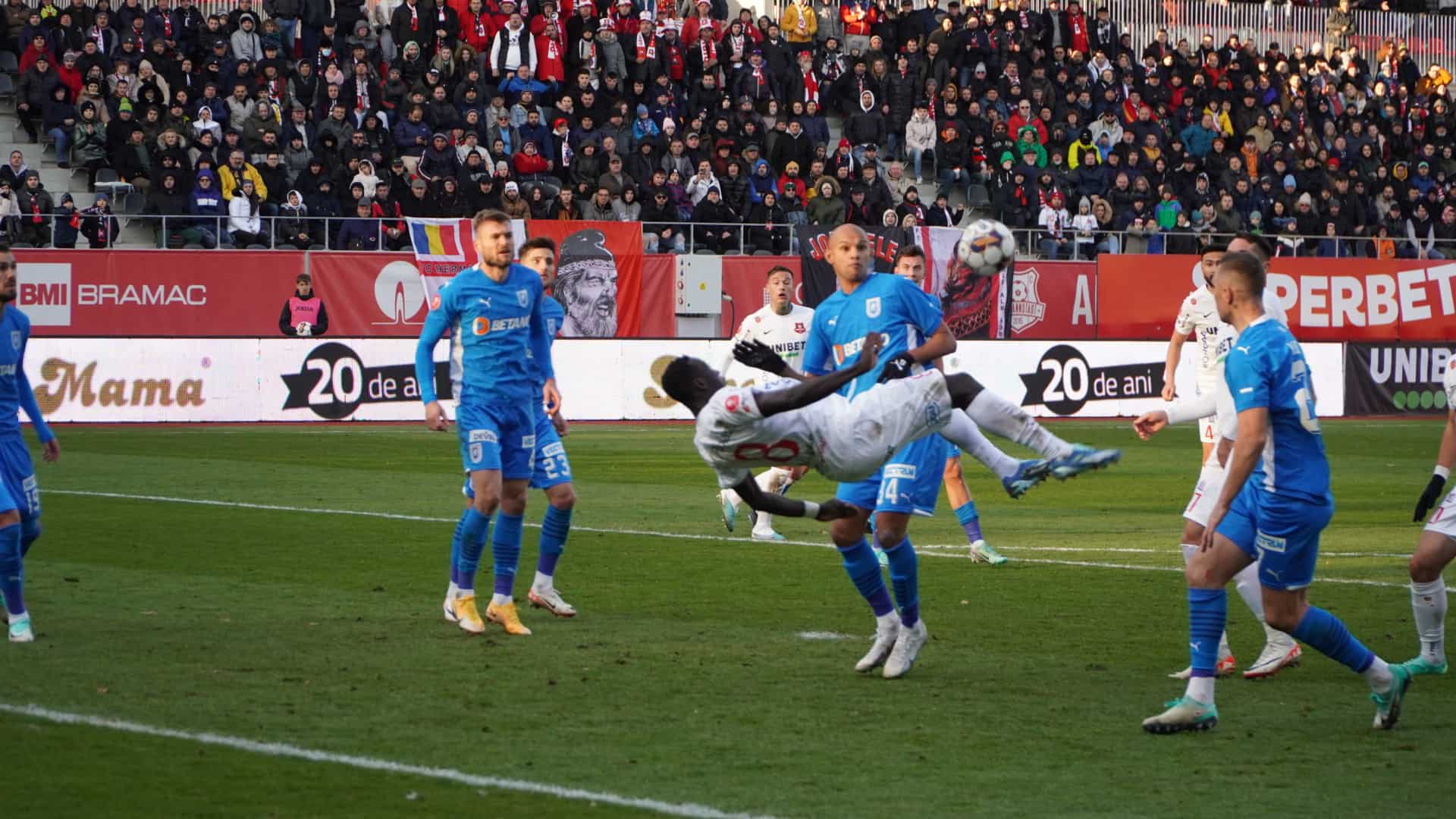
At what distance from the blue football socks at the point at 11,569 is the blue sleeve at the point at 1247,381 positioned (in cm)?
603

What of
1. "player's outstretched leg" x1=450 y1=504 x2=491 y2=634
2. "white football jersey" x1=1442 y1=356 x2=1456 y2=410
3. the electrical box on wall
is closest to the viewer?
"white football jersey" x1=1442 y1=356 x2=1456 y2=410

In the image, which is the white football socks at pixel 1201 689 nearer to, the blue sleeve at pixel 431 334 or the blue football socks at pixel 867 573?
the blue football socks at pixel 867 573

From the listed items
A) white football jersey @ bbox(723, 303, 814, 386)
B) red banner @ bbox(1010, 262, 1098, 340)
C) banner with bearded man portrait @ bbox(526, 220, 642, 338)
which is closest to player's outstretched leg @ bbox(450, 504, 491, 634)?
white football jersey @ bbox(723, 303, 814, 386)

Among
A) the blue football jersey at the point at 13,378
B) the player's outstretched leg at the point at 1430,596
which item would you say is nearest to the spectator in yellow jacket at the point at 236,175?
the blue football jersey at the point at 13,378

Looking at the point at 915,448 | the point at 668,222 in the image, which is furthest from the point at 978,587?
the point at 668,222

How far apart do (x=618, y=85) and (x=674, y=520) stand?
19.2m

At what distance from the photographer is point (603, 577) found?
1252 cm

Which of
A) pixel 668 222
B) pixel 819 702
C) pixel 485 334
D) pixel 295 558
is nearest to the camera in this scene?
pixel 819 702

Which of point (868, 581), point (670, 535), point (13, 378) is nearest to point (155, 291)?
point (670, 535)

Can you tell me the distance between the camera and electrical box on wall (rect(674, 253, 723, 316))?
3278cm

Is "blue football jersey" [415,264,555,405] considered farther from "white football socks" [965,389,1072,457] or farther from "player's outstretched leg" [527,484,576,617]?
"white football socks" [965,389,1072,457]

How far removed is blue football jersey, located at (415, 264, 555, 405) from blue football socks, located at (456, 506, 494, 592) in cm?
64

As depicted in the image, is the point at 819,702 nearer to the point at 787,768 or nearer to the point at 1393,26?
the point at 787,768

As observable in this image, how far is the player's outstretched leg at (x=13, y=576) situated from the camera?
925 cm
